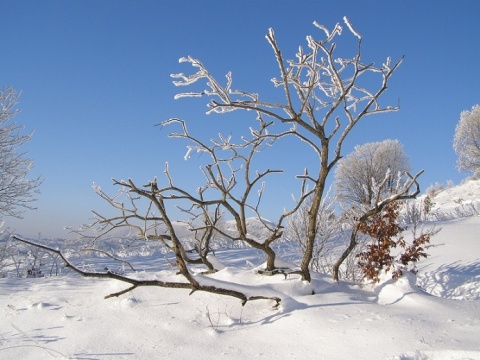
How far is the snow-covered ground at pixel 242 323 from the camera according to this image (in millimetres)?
2570

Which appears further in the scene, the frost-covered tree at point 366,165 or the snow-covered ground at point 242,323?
the frost-covered tree at point 366,165

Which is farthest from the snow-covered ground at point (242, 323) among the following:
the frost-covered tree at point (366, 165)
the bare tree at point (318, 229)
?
the frost-covered tree at point (366, 165)

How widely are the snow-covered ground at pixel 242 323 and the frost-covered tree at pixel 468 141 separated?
91.5 ft

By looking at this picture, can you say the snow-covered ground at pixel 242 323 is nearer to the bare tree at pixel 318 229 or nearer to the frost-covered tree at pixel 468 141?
the bare tree at pixel 318 229

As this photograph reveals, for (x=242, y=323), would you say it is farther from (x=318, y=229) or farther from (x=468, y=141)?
(x=468, y=141)

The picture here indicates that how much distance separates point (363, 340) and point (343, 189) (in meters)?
26.4

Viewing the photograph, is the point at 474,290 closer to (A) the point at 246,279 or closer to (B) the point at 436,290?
(B) the point at 436,290

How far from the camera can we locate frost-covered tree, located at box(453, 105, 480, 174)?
2697 centimetres

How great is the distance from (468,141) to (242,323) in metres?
30.5

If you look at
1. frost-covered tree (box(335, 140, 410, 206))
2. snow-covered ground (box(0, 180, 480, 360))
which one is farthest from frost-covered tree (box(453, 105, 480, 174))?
snow-covered ground (box(0, 180, 480, 360))

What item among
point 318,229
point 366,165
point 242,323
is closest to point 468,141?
point 366,165

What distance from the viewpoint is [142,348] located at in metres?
2.80

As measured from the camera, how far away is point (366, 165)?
27000mm

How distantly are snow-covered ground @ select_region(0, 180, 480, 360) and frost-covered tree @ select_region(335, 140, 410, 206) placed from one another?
23.8 m
